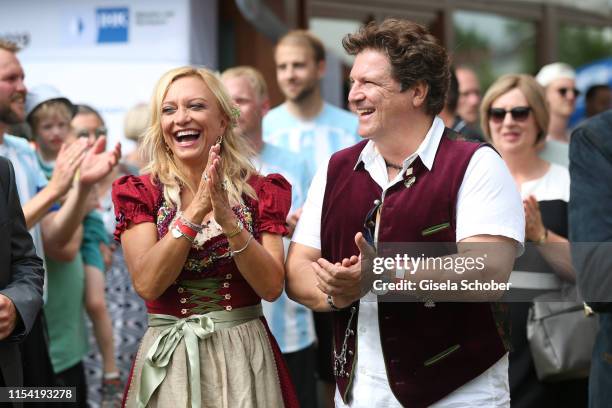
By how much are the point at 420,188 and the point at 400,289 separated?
1.20ft

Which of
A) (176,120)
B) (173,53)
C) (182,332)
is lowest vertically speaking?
(182,332)

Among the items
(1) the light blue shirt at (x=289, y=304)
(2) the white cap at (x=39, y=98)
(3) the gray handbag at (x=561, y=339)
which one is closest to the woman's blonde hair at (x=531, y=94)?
(3) the gray handbag at (x=561, y=339)

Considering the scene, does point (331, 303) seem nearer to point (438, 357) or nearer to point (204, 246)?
point (438, 357)

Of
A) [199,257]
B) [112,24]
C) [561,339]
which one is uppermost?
[112,24]

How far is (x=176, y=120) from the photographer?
3.76 m

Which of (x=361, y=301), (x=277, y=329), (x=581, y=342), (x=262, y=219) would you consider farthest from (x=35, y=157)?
(x=581, y=342)

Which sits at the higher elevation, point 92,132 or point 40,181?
point 92,132

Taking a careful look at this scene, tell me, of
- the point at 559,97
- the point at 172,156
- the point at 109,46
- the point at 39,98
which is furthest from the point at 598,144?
the point at 109,46

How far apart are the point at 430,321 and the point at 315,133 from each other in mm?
3148

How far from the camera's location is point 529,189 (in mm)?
5160

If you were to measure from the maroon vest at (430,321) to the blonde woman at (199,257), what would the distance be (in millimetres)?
398

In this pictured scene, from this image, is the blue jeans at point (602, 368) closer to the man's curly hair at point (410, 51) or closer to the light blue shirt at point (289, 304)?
the man's curly hair at point (410, 51)

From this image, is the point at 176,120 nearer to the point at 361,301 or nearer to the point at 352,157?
the point at 352,157

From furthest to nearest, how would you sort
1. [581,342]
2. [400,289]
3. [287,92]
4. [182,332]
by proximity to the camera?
[287,92], [581,342], [182,332], [400,289]
